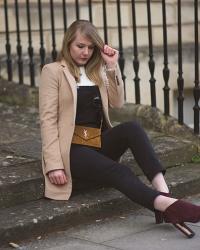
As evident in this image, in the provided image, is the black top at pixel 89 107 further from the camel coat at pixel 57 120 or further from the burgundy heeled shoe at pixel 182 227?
the burgundy heeled shoe at pixel 182 227

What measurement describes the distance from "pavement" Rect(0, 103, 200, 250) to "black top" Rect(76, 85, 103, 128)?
41 centimetres

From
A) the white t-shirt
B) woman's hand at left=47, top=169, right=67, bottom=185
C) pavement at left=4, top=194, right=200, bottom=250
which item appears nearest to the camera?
pavement at left=4, top=194, right=200, bottom=250

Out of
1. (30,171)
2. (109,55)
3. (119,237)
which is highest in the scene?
(109,55)

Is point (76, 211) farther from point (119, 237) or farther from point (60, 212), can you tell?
point (119, 237)

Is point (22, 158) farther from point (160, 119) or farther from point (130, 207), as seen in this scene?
point (160, 119)

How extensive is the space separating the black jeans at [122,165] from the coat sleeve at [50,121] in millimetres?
116

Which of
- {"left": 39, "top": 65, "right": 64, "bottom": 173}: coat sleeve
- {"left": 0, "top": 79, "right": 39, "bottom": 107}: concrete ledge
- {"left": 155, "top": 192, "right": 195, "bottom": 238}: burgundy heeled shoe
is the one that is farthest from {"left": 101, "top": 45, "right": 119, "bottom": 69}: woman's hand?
{"left": 0, "top": 79, "right": 39, "bottom": 107}: concrete ledge

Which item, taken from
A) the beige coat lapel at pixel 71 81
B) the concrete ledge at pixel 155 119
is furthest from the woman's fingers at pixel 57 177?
the concrete ledge at pixel 155 119

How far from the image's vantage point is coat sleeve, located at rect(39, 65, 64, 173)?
4.25 metres

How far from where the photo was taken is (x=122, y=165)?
422 centimetres

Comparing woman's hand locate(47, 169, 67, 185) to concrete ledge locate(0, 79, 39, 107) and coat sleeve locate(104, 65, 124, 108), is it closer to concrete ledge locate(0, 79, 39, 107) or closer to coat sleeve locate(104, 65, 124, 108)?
coat sleeve locate(104, 65, 124, 108)

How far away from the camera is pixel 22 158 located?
4.80 meters

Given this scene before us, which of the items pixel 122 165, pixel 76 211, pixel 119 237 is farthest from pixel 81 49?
pixel 119 237

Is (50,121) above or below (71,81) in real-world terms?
below
